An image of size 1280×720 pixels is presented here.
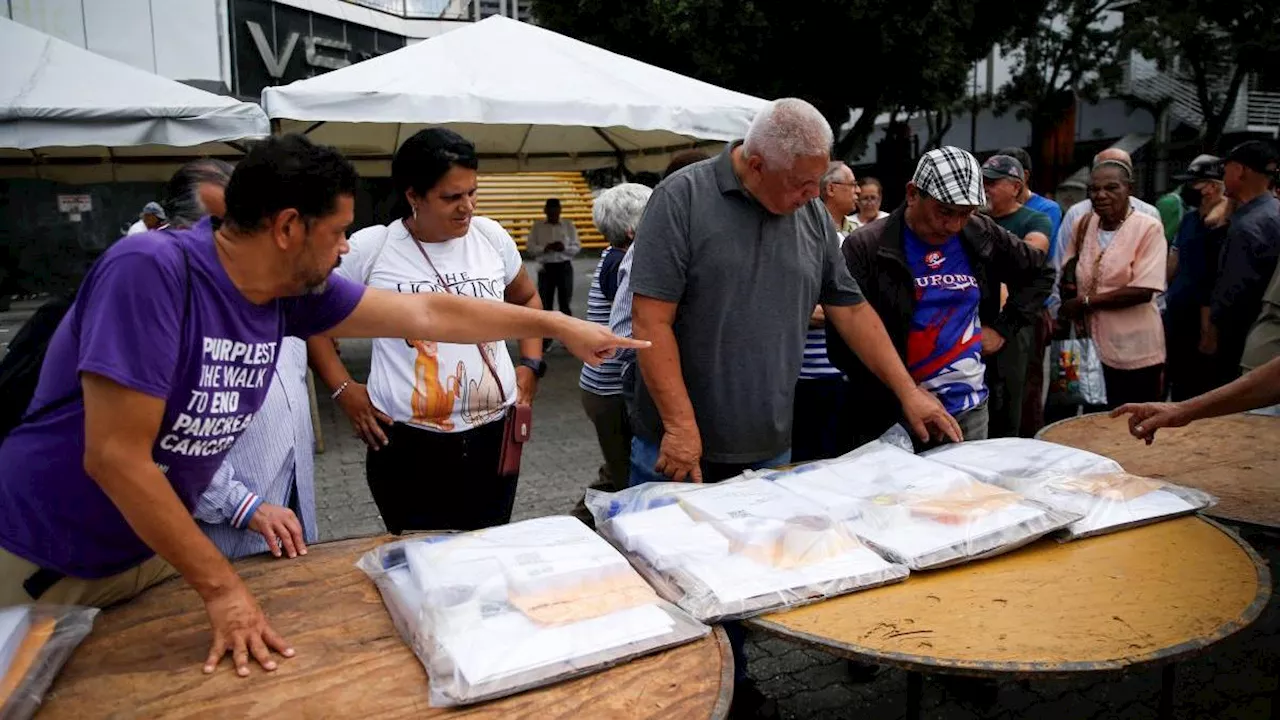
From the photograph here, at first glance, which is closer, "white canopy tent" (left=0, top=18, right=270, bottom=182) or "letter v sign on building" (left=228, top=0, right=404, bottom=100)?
"white canopy tent" (left=0, top=18, right=270, bottom=182)

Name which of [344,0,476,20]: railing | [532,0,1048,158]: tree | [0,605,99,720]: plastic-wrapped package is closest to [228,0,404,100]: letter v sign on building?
[344,0,476,20]: railing

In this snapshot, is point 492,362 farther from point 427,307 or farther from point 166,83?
point 166,83

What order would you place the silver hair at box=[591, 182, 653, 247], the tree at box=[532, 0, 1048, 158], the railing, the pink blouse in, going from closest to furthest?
the silver hair at box=[591, 182, 653, 247], the pink blouse, the tree at box=[532, 0, 1048, 158], the railing

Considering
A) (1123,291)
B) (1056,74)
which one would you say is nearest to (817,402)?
(1123,291)

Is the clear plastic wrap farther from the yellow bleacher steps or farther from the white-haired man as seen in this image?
the yellow bleacher steps

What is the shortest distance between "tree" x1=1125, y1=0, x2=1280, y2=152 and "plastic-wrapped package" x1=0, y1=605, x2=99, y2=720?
20.9m

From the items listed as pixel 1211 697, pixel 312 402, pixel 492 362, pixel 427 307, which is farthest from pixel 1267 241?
pixel 312 402

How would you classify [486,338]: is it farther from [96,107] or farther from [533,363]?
[96,107]

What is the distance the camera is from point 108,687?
4.75 ft

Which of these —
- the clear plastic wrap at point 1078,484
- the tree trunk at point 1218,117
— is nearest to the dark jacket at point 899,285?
the clear plastic wrap at point 1078,484

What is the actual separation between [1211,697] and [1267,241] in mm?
2481

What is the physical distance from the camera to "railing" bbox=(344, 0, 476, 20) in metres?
17.4

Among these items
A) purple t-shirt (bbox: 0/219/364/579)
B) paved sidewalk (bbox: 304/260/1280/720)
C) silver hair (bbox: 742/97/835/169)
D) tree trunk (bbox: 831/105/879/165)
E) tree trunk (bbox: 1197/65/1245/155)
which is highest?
tree trunk (bbox: 1197/65/1245/155)

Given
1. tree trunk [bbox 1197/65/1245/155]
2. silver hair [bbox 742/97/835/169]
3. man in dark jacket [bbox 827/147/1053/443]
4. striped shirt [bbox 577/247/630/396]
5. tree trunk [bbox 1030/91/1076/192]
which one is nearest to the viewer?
silver hair [bbox 742/97/835/169]
